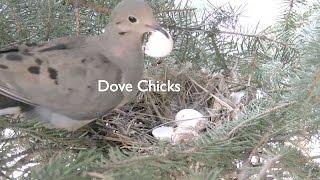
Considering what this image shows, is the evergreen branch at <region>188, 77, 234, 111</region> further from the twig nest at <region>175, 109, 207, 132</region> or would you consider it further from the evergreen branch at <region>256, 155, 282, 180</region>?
the evergreen branch at <region>256, 155, 282, 180</region>

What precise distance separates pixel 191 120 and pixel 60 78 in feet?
0.73

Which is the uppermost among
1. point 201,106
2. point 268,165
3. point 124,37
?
point 124,37

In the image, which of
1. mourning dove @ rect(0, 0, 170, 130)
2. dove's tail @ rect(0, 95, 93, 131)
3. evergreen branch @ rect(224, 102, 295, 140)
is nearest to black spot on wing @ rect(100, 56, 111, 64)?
mourning dove @ rect(0, 0, 170, 130)

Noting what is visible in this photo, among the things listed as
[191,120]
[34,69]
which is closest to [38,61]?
[34,69]

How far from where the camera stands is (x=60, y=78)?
0.80m

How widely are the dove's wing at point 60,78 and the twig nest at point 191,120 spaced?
0.11 m

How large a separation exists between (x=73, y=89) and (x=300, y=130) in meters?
0.35

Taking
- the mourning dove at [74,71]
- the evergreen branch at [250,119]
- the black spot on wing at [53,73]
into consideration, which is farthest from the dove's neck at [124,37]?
the evergreen branch at [250,119]

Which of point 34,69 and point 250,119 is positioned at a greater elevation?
point 34,69

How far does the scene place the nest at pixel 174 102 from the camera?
91cm

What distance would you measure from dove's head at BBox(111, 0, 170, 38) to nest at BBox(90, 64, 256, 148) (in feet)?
0.43

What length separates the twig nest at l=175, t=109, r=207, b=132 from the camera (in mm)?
848

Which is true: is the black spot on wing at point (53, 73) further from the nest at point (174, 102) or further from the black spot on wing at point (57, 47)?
the nest at point (174, 102)

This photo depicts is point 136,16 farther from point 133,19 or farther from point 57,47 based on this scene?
point 57,47
